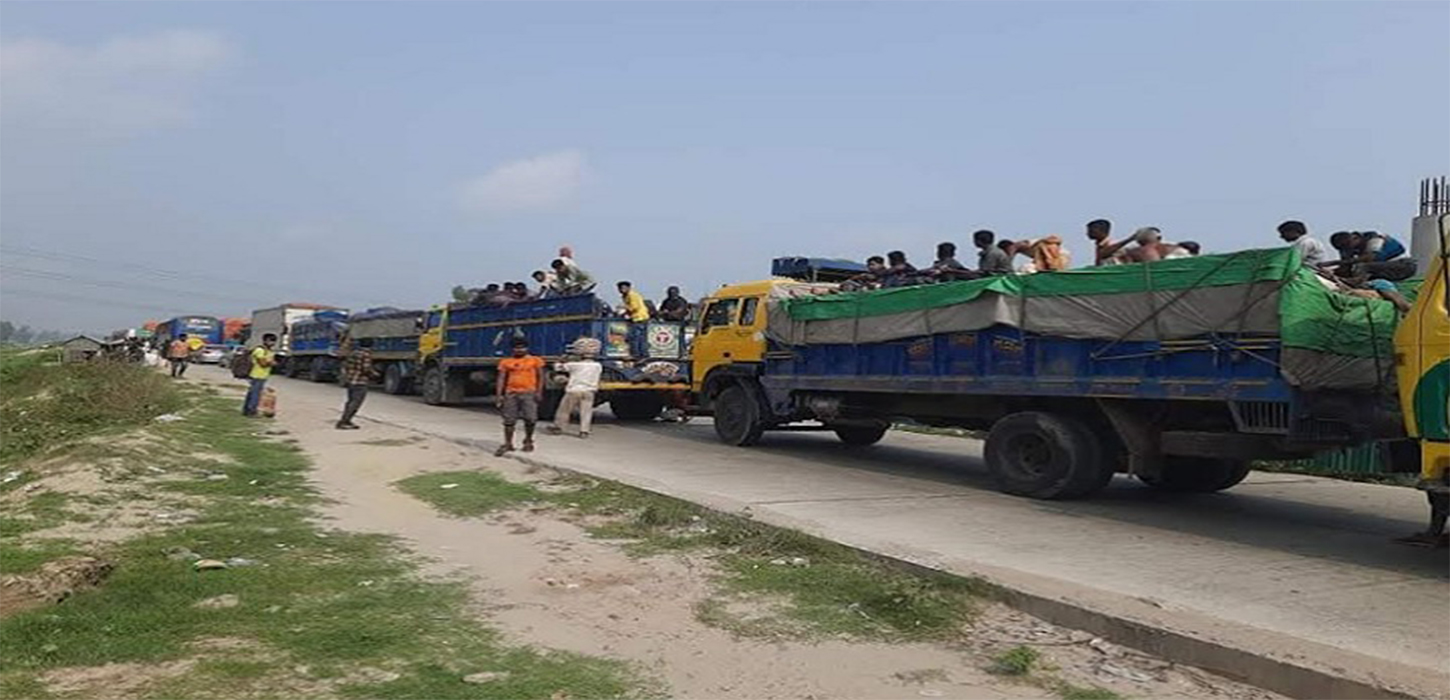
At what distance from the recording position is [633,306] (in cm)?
1712

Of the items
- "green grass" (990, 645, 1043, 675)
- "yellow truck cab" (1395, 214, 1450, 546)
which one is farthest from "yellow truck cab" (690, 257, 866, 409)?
"green grass" (990, 645, 1043, 675)

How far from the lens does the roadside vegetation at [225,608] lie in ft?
13.3

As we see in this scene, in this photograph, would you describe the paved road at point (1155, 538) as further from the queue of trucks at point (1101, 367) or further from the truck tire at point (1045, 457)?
the queue of trucks at point (1101, 367)

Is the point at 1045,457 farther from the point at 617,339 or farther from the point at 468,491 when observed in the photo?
the point at 617,339

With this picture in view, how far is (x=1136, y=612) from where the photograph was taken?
16.9 ft

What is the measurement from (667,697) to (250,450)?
9276 millimetres

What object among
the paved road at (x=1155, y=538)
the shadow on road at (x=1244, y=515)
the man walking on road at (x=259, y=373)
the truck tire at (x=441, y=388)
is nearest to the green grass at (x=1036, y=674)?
the paved road at (x=1155, y=538)

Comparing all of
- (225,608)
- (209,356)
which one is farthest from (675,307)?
(209,356)

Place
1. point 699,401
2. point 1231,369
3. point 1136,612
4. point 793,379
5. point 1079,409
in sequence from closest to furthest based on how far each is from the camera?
1. point 1136,612
2. point 1231,369
3. point 1079,409
4. point 793,379
5. point 699,401

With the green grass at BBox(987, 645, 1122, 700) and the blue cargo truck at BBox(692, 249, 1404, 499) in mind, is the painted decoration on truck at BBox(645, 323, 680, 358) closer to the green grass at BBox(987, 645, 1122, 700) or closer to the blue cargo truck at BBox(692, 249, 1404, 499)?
the blue cargo truck at BBox(692, 249, 1404, 499)

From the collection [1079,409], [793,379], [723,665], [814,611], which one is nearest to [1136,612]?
[814,611]

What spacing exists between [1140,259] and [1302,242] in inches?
58.2

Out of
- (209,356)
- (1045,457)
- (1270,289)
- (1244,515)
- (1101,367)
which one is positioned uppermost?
(1270,289)

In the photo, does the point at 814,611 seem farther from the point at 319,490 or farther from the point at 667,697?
the point at 319,490
